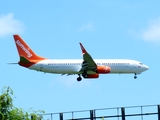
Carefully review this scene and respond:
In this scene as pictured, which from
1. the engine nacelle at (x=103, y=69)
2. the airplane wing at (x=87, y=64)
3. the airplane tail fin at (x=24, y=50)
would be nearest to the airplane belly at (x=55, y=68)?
the airplane wing at (x=87, y=64)

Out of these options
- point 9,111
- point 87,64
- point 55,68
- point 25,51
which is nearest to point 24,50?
point 25,51

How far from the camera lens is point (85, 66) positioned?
89000 millimetres

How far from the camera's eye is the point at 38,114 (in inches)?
1071

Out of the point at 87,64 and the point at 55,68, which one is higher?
the point at 87,64

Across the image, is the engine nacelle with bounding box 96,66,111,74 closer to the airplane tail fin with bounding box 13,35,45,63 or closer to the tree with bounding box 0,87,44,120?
the airplane tail fin with bounding box 13,35,45,63

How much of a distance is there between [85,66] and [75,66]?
1937mm

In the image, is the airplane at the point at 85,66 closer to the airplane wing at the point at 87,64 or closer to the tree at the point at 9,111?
the airplane wing at the point at 87,64

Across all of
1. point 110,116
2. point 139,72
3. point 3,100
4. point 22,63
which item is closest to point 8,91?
point 3,100

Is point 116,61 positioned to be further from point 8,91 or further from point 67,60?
point 8,91

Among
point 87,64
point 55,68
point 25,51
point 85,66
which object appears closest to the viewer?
point 55,68

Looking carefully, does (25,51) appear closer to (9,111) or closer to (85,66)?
(85,66)

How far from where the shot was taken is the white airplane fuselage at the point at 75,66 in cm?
8869

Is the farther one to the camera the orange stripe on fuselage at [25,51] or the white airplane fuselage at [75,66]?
the orange stripe on fuselage at [25,51]

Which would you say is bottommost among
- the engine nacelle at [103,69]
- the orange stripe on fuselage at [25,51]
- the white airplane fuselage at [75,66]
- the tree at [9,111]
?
the tree at [9,111]
